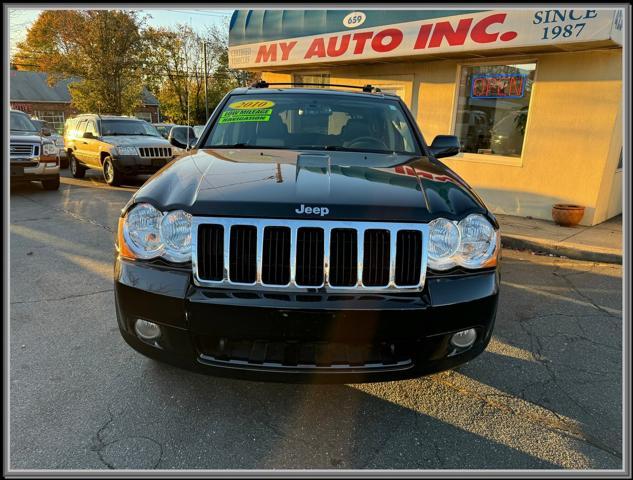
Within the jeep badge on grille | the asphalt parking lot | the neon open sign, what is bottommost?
the asphalt parking lot

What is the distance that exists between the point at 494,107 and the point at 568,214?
2.59 m

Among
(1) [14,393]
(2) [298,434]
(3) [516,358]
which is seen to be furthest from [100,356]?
(3) [516,358]

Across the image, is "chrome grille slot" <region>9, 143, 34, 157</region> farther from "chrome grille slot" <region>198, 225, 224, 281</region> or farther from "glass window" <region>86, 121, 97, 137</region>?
"chrome grille slot" <region>198, 225, 224, 281</region>

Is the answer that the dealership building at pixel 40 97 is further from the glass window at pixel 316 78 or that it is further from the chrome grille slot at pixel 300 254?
the chrome grille slot at pixel 300 254

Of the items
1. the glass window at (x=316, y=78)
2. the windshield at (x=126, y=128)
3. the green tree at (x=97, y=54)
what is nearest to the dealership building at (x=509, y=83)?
the glass window at (x=316, y=78)

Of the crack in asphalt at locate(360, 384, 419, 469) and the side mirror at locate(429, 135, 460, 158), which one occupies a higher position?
the side mirror at locate(429, 135, 460, 158)

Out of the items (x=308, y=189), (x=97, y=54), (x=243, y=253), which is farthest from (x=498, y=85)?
(x=97, y=54)

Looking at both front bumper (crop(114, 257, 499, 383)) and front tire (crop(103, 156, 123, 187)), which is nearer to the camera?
front bumper (crop(114, 257, 499, 383))

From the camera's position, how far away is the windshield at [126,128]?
11.7 m

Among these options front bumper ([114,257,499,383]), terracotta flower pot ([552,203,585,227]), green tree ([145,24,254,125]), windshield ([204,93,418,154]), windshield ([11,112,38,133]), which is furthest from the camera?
green tree ([145,24,254,125])

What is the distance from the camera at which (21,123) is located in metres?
10.6

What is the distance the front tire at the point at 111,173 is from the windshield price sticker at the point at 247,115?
8.43 meters

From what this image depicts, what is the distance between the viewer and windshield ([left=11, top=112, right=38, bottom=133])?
10.4 metres

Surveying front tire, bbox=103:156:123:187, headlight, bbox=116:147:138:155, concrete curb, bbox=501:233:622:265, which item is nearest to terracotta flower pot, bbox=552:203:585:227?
concrete curb, bbox=501:233:622:265
